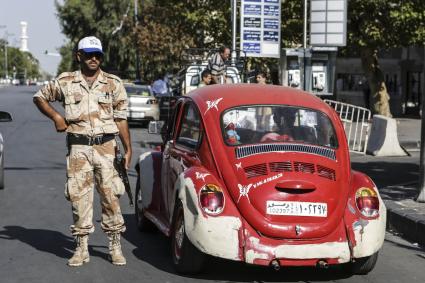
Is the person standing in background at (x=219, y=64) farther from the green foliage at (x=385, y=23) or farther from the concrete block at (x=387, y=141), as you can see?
the green foliage at (x=385, y=23)

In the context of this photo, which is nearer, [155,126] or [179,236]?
[179,236]

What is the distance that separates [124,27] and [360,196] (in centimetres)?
5864

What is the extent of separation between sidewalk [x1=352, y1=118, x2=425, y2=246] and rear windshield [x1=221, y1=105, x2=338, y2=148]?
2090 millimetres

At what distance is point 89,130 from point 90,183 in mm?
457

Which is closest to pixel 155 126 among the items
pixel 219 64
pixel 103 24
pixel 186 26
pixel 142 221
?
pixel 142 221

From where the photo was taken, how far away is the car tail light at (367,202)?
629 centimetres

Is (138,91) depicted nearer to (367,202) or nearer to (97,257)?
(97,257)

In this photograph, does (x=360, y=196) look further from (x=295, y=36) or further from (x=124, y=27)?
(x=124, y=27)

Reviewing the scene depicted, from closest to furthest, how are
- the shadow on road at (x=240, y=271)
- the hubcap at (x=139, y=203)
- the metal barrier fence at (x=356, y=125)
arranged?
the shadow on road at (x=240, y=271), the hubcap at (x=139, y=203), the metal barrier fence at (x=356, y=125)

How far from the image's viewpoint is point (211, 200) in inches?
240

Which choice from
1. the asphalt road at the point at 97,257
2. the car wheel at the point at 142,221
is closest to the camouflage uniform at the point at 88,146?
the asphalt road at the point at 97,257

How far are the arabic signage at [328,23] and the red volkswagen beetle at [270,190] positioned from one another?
36.4ft

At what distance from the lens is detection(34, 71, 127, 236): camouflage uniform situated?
21.5ft

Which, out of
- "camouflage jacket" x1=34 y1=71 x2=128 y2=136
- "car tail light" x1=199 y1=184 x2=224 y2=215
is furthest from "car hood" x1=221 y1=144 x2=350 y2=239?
"camouflage jacket" x1=34 y1=71 x2=128 y2=136
